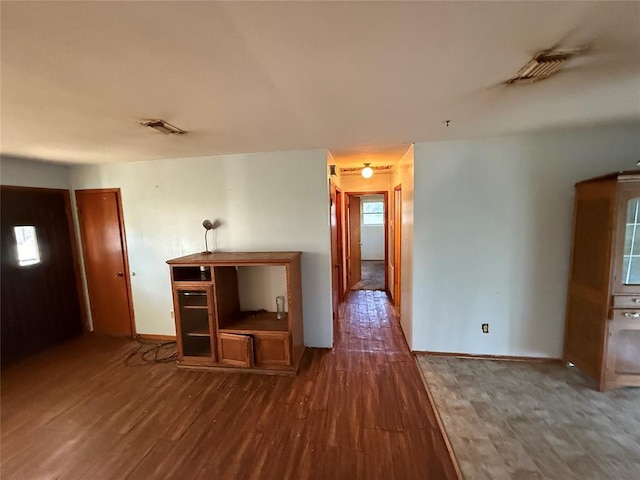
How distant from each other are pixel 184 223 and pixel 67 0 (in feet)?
9.64

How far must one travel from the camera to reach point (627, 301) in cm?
236

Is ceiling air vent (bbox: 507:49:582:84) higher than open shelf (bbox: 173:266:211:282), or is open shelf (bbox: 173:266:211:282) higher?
ceiling air vent (bbox: 507:49:582:84)

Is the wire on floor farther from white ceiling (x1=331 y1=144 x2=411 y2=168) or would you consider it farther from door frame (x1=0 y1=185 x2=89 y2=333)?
white ceiling (x1=331 y1=144 x2=411 y2=168)

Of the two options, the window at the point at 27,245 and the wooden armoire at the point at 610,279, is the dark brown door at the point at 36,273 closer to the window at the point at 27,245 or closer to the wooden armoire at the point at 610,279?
the window at the point at 27,245

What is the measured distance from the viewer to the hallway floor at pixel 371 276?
246 inches

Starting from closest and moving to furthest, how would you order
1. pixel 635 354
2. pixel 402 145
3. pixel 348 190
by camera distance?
pixel 635 354 → pixel 402 145 → pixel 348 190

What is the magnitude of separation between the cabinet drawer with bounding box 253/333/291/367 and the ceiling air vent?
2.81m

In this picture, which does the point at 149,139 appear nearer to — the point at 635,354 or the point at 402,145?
the point at 402,145

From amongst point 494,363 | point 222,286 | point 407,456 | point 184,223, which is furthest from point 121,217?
point 494,363

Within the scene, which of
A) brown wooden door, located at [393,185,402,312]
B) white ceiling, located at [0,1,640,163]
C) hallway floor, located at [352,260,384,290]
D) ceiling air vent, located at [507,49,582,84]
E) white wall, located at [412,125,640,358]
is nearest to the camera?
white ceiling, located at [0,1,640,163]

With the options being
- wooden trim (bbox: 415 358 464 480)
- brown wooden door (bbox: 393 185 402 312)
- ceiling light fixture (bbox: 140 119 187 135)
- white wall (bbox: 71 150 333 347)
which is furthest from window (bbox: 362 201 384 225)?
ceiling light fixture (bbox: 140 119 187 135)

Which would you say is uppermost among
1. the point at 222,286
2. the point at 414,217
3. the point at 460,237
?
the point at 414,217

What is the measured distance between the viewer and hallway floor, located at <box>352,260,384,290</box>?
6.26m

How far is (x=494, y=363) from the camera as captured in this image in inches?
120
